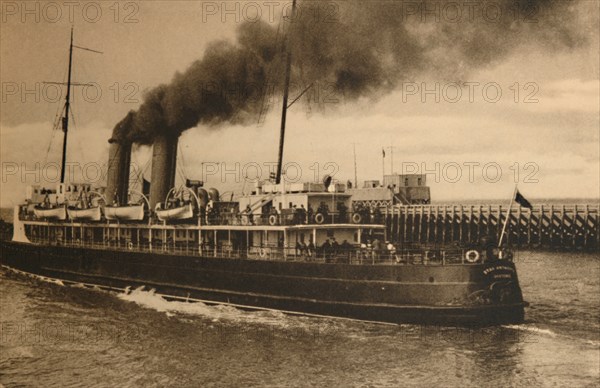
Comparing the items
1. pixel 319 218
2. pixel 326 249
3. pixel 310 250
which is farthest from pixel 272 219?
pixel 326 249

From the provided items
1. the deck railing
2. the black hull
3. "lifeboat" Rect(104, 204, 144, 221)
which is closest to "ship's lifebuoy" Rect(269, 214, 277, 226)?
the deck railing

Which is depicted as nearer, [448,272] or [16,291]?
[448,272]

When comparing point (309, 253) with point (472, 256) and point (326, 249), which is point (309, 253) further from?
point (472, 256)

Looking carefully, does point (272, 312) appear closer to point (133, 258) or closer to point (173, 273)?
point (173, 273)

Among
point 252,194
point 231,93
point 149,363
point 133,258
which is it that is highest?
point 231,93

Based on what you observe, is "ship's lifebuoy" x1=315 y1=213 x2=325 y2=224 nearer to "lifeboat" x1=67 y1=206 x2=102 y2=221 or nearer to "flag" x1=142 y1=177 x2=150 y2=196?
"flag" x1=142 y1=177 x2=150 y2=196

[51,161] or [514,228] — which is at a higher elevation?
[51,161]

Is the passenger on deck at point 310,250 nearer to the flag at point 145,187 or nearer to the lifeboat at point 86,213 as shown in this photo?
the flag at point 145,187

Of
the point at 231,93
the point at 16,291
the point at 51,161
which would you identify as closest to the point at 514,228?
the point at 231,93
